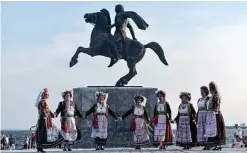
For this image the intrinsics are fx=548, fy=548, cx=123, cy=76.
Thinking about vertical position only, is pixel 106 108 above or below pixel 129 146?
above

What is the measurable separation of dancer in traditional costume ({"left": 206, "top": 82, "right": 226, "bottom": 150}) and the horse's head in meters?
5.61

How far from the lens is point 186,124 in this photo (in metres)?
15.3

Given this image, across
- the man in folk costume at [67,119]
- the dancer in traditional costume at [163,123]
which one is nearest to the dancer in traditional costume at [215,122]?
the dancer in traditional costume at [163,123]

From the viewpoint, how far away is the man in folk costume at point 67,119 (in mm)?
14734

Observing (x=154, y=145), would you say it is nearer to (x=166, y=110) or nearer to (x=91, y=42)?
(x=166, y=110)

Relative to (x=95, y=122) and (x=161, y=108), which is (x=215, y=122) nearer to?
(x=161, y=108)

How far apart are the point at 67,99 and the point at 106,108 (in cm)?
116

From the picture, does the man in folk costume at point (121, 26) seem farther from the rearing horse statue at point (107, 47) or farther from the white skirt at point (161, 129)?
the white skirt at point (161, 129)

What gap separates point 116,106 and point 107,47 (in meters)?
2.21

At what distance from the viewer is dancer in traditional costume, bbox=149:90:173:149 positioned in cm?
1549

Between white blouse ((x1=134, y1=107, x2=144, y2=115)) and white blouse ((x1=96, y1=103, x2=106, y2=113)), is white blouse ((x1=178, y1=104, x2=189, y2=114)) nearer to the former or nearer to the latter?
white blouse ((x1=134, y1=107, x2=144, y2=115))

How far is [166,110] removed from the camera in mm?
15500

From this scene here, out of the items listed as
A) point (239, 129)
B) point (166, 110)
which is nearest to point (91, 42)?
point (166, 110)

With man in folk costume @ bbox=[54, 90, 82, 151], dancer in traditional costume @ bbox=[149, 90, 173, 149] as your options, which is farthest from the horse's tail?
man in folk costume @ bbox=[54, 90, 82, 151]
